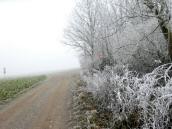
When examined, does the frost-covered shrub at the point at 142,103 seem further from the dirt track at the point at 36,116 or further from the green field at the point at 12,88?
the green field at the point at 12,88

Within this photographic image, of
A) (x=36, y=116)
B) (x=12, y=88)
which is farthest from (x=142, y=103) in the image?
(x=12, y=88)

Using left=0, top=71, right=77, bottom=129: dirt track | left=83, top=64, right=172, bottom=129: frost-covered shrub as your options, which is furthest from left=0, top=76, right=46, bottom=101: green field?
left=83, top=64, right=172, bottom=129: frost-covered shrub

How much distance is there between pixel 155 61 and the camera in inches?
666

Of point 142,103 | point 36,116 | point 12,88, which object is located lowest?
Result: point 36,116

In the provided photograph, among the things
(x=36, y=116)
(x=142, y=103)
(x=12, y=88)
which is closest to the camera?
(x=142, y=103)

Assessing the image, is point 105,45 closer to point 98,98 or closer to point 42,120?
point 98,98

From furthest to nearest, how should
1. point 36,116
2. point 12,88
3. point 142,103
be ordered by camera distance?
point 12,88 → point 36,116 → point 142,103

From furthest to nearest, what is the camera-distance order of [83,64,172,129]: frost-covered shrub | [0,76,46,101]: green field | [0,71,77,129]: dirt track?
[0,76,46,101]: green field → [0,71,77,129]: dirt track → [83,64,172,129]: frost-covered shrub

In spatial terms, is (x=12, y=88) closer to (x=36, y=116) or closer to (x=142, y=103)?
(x=36, y=116)

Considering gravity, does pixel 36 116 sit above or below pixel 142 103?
below

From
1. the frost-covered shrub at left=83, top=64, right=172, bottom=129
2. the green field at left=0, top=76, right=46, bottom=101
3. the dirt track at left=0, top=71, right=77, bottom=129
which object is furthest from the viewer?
the green field at left=0, top=76, right=46, bottom=101

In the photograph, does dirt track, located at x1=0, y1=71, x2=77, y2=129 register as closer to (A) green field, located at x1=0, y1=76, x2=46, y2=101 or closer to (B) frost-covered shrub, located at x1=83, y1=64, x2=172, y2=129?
(B) frost-covered shrub, located at x1=83, y1=64, x2=172, y2=129

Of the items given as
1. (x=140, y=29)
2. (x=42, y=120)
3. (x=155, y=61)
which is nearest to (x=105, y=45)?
(x=140, y=29)

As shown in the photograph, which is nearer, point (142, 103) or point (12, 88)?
point (142, 103)
